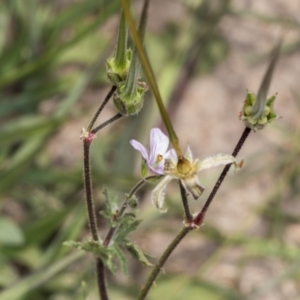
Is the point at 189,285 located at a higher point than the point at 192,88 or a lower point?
lower

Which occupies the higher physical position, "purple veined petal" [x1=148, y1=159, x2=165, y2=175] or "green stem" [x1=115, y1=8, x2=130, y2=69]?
"green stem" [x1=115, y1=8, x2=130, y2=69]

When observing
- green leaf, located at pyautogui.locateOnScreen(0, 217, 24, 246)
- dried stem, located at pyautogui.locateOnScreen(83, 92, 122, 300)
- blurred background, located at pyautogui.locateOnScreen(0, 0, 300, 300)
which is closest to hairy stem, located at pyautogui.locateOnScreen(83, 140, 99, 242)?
dried stem, located at pyautogui.locateOnScreen(83, 92, 122, 300)

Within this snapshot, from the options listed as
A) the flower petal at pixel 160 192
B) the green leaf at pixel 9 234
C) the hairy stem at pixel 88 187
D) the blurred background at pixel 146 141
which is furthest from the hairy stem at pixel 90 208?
the green leaf at pixel 9 234

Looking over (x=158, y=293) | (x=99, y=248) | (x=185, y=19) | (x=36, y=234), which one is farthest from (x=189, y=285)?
(x=185, y=19)

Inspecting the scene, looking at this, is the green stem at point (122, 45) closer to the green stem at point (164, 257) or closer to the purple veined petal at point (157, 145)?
the purple veined petal at point (157, 145)

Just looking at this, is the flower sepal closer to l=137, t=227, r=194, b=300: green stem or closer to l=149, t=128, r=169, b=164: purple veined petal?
l=149, t=128, r=169, b=164: purple veined petal

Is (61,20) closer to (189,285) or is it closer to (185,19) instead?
(185,19)

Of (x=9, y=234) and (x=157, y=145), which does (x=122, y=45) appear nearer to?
(x=157, y=145)
